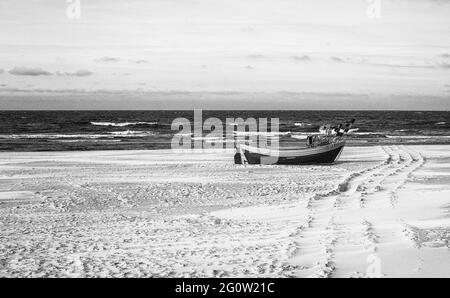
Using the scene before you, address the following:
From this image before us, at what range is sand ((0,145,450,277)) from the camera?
808 centimetres

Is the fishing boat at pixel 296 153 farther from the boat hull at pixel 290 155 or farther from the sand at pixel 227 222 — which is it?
the sand at pixel 227 222

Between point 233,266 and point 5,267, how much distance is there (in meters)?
3.32

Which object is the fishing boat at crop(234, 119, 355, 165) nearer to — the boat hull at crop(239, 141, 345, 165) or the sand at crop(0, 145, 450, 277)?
the boat hull at crop(239, 141, 345, 165)

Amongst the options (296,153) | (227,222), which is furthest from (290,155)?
(227,222)

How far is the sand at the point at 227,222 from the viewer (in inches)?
318

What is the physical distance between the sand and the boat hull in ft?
4.59

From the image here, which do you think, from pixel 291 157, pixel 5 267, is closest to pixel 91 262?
pixel 5 267

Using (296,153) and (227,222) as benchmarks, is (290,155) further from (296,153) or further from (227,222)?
(227,222)

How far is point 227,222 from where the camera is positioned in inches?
452

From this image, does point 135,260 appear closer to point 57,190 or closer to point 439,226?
point 439,226

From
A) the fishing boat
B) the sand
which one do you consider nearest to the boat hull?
the fishing boat

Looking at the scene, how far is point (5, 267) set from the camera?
27.0 feet
